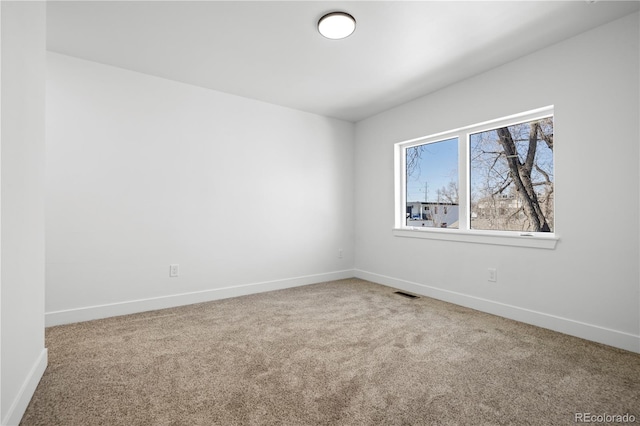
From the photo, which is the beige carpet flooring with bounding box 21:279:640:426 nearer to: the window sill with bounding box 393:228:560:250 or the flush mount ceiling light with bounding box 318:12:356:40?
the window sill with bounding box 393:228:560:250

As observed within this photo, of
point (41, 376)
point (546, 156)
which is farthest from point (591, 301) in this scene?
point (41, 376)

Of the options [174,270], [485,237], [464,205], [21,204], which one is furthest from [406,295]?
[21,204]

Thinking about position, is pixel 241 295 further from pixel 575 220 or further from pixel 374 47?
pixel 575 220

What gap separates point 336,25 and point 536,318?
2.91m

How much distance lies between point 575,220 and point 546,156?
658mm

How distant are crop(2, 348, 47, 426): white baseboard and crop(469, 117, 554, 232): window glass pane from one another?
3.66m

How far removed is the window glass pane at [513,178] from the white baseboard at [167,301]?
7.31 ft

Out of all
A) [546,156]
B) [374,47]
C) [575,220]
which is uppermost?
[374,47]

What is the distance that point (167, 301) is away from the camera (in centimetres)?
320

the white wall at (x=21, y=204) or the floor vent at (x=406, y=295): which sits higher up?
the white wall at (x=21, y=204)

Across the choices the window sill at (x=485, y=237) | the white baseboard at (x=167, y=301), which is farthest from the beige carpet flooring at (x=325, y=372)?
the window sill at (x=485, y=237)

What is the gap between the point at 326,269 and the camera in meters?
4.45

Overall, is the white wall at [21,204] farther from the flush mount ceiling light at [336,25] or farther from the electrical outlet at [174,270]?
the flush mount ceiling light at [336,25]

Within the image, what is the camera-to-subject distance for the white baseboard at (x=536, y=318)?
223cm
